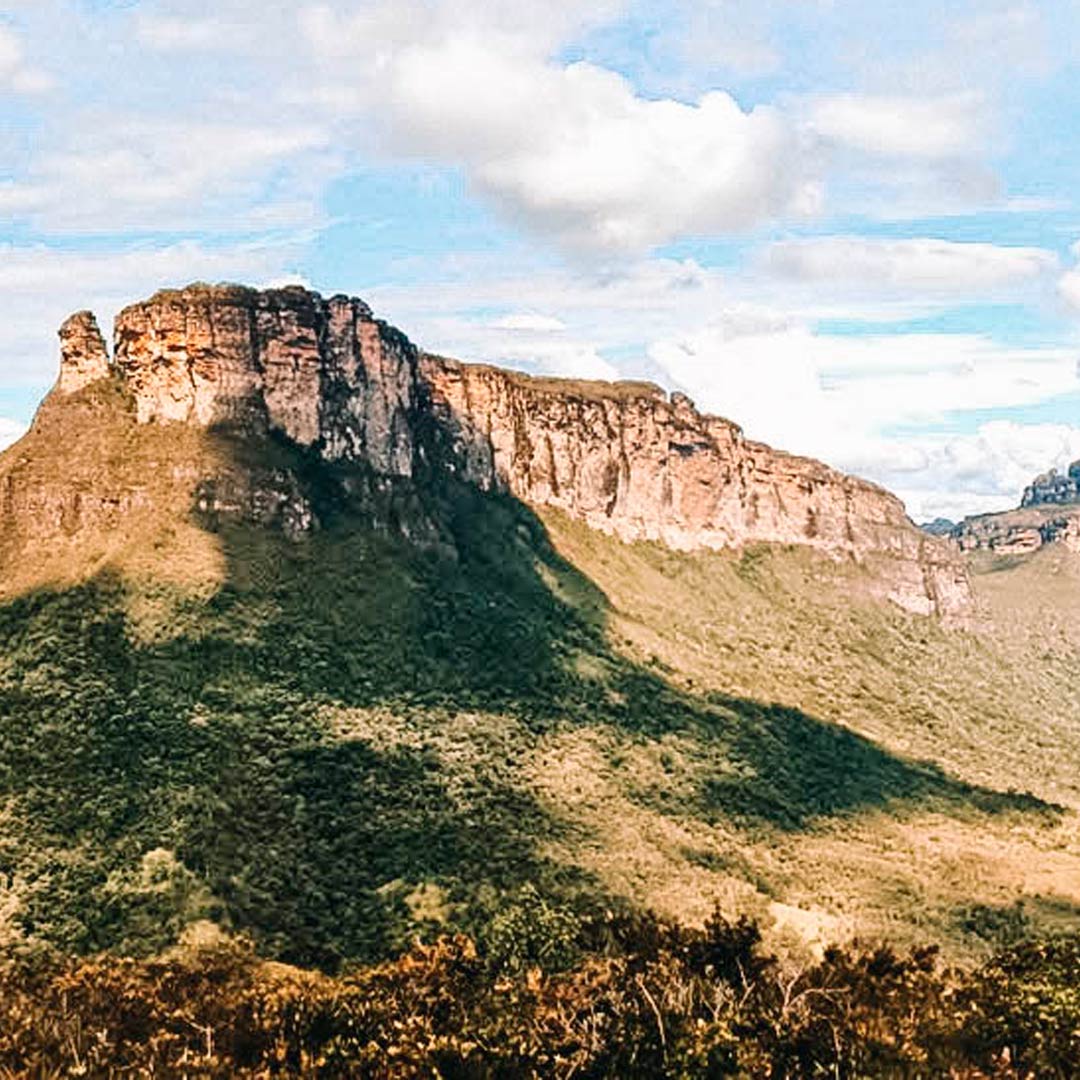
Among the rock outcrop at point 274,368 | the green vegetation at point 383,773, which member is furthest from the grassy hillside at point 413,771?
the rock outcrop at point 274,368

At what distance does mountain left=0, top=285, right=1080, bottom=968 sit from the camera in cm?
8550

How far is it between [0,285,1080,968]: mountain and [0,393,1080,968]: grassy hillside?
351 mm

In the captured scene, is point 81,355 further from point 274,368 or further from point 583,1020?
point 583,1020

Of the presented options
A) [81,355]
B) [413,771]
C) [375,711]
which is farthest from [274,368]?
[413,771]

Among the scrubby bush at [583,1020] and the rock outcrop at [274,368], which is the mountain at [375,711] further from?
the scrubby bush at [583,1020]

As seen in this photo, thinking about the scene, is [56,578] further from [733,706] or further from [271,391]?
[733,706]

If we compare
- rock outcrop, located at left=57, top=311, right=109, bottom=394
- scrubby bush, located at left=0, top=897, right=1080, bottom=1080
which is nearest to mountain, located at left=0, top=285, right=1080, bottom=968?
rock outcrop, located at left=57, top=311, right=109, bottom=394

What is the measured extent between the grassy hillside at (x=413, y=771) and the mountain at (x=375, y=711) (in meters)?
0.35

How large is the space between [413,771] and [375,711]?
1280cm

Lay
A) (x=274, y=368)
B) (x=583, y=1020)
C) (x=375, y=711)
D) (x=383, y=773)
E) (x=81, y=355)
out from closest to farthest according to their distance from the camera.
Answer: (x=583, y=1020) < (x=383, y=773) < (x=375, y=711) < (x=81, y=355) < (x=274, y=368)

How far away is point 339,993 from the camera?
151 ft

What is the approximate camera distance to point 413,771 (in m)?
105

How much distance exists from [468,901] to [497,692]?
164 ft

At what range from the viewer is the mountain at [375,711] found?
281 ft
